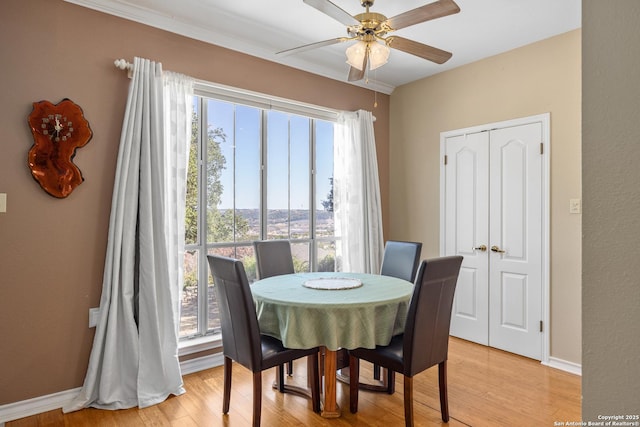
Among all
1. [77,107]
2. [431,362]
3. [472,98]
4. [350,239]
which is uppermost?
[472,98]

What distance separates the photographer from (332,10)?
6.76ft

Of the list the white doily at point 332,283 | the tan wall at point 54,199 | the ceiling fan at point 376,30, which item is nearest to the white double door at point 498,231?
the ceiling fan at point 376,30

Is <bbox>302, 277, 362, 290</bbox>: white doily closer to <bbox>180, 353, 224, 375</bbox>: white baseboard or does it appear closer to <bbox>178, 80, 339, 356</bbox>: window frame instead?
<bbox>178, 80, 339, 356</bbox>: window frame

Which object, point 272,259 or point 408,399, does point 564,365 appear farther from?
point 272,259

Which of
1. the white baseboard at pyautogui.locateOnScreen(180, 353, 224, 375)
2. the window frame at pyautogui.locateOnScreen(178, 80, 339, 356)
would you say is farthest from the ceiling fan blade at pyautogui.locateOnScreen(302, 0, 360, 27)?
the white baseboard at pyautogui.locateOnScreen(180, 353, 224, 375)

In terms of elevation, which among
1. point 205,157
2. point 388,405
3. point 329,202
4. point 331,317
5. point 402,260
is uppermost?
point 205,157

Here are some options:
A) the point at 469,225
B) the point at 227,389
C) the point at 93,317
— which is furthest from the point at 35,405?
the point at 469,225

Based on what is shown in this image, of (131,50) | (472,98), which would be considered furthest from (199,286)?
(472,98)

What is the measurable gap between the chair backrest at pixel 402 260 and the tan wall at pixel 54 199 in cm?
222

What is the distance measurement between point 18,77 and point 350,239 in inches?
117

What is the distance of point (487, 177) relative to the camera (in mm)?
3680

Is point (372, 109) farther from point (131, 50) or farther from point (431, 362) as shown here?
point (431, 362)

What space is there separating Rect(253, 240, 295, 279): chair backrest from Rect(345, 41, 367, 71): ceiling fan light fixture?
1.58m
